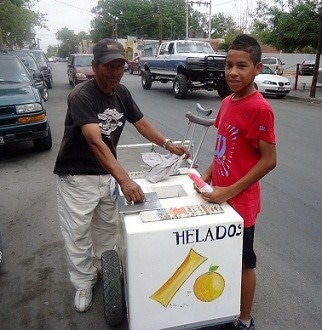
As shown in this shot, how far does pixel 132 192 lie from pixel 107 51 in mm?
846

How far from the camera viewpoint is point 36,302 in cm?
258

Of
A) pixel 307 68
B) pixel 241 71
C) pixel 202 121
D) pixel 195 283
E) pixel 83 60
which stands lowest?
pixel 307 68

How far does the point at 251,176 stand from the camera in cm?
184

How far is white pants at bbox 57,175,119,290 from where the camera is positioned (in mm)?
2330

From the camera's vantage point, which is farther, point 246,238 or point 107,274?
point 107,274

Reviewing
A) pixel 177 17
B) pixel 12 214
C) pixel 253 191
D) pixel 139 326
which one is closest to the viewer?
pixel 139 326

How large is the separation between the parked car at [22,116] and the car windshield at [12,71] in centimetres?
28

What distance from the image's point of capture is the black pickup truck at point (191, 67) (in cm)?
1226

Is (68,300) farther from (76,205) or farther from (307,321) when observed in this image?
(307,321)

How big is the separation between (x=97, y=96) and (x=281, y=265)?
2.10 m

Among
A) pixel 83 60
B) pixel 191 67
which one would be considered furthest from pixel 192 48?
pixel 83 60

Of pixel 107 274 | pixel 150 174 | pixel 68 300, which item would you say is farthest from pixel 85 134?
pixel 68 300

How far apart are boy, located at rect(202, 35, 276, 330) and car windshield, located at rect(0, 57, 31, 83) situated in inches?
228

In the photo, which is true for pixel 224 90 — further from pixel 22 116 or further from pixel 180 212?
pixel 180 212
